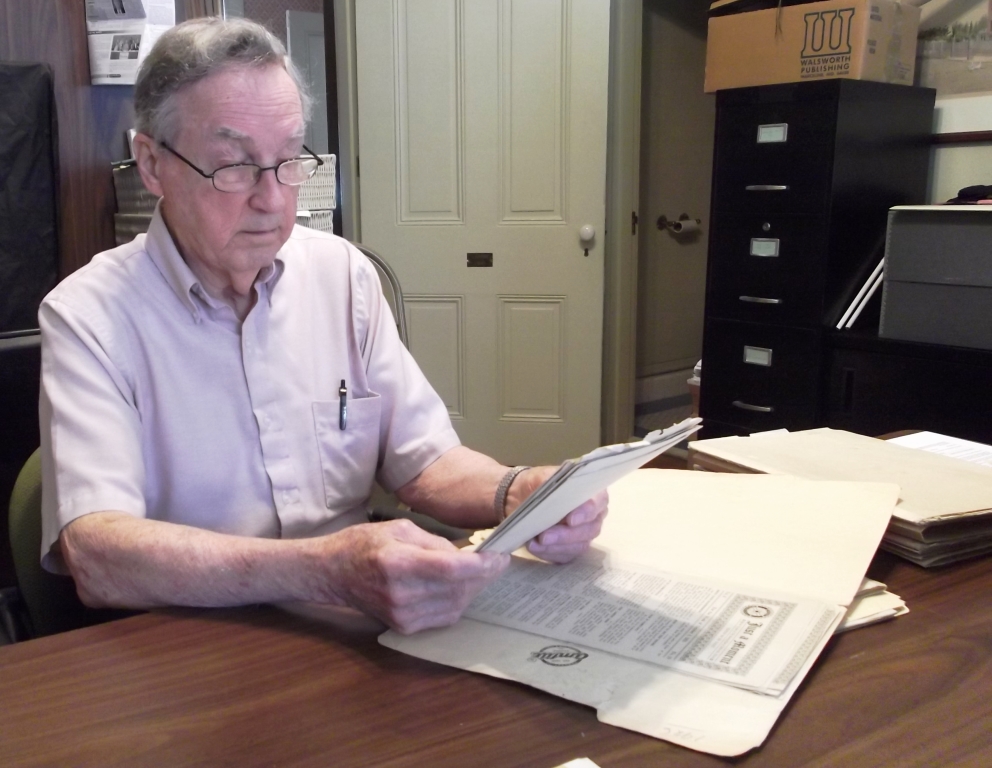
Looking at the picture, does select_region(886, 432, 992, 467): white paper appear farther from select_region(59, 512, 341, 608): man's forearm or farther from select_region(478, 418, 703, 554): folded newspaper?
select_region(59, 512, 341, 608): man's forearm

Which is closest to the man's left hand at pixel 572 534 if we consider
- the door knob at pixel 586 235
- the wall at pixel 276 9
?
the door knob at pixel 586 235

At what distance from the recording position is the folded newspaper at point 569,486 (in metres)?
0.65

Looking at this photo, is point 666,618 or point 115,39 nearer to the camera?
point 666,618

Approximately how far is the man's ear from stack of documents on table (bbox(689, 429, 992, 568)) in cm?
78

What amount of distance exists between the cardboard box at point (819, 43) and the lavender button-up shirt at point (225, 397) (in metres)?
1.62

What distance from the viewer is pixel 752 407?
8.23ft

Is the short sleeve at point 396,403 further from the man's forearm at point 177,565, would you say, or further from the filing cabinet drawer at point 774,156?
the filing cabinet drawer at point 774,156

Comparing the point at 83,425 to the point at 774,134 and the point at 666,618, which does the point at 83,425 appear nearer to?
the point at 666,618

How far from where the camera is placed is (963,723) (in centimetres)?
60

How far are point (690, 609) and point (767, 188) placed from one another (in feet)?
6.21

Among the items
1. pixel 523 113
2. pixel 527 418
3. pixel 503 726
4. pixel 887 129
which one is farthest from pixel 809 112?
pixel 503 726

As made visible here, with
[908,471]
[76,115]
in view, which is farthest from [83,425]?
[76,115]

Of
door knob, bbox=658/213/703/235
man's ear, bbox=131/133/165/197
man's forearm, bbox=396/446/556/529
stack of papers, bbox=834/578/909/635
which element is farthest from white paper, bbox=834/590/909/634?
door knob, bbox=658/213/703/235

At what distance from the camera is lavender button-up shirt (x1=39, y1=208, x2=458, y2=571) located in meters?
0.97
